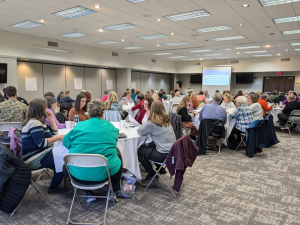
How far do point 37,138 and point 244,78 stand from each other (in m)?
17.4

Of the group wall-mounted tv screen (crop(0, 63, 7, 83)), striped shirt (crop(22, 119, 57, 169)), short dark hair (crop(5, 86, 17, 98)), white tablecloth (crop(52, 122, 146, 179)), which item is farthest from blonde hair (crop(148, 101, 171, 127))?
wall-mounted tv screen (crop(0, 63, 7, 83))

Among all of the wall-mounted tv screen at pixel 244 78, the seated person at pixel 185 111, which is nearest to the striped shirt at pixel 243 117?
the seated person at pixel 185 111

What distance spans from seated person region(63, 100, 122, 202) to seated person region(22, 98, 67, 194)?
0.44 meters

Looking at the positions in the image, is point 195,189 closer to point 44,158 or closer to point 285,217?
point 285,217

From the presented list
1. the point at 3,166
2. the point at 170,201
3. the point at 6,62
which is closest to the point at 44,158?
the point at 3,166

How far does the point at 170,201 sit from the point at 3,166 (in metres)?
2.07

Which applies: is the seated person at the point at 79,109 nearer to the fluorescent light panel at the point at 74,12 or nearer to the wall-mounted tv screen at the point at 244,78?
the fluorescent light panel at the point at 74,12

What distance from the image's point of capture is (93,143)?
2.41 m

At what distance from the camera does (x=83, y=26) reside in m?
7.59

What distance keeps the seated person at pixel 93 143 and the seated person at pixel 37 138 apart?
1.44ft

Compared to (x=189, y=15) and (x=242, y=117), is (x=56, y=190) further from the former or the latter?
(x=189, y=15)

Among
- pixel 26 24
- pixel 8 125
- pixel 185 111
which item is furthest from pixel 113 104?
pixel 26 24

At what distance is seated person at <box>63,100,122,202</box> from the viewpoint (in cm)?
241

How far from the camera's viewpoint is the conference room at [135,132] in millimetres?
2611
